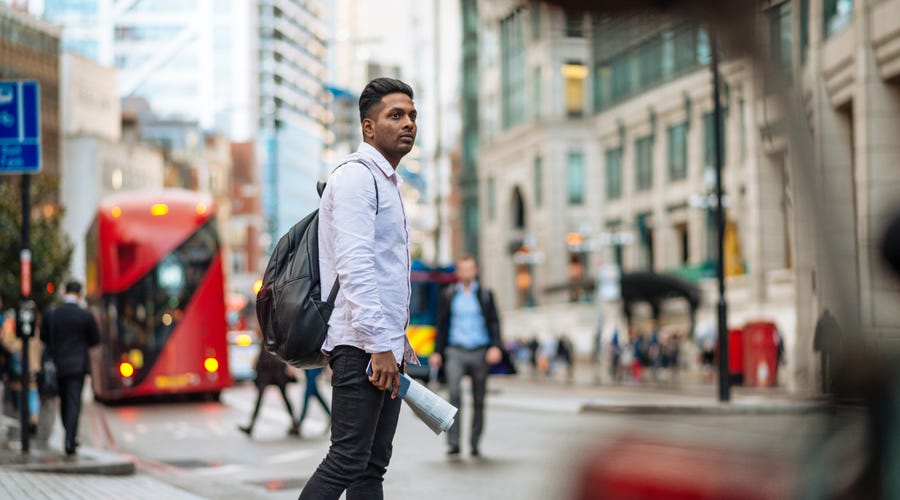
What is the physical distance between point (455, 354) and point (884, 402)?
11219 mm

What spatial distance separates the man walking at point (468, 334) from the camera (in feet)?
42.4

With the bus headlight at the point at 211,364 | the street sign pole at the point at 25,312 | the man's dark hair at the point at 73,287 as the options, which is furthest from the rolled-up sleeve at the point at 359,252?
the bus headlight at the point at 211,364

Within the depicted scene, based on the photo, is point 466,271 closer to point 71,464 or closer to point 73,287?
point 71,464

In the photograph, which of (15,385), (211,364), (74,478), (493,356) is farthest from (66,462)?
(211,364)

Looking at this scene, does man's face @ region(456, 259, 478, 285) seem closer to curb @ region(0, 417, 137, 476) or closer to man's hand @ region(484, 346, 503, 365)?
man's hand @ region(484, 346, 503, 365)

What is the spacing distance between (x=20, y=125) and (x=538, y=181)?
194ft

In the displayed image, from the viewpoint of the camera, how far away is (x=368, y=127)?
5.11 meters

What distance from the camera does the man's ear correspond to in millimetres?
5090

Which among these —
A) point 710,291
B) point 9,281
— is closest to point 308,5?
point 710,291

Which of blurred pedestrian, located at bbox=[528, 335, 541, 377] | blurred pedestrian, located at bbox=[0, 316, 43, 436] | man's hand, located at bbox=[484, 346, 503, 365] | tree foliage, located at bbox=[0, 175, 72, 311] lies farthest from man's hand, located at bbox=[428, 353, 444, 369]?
blurred pedestrian, located at bbox=[528, 335, 541, 377]

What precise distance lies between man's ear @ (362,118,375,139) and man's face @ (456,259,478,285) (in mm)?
7684

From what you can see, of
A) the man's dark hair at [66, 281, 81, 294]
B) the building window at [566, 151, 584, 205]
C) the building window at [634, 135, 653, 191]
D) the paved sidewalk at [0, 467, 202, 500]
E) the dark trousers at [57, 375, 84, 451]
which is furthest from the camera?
the building window at [566, 151, 584, 205]

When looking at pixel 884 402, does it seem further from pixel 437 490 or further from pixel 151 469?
pixel 151 469

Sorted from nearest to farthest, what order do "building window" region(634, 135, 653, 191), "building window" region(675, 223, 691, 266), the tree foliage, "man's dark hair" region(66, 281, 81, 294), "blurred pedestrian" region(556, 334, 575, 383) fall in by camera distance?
"man's dark hair" region(66, 281, 81, 294), the tree foliage, "blurred pedestrian" region(556, 334, 575, 383), "building window" region(675, 223, 691, 266), "building window" region(634, 135, 653, 191)
